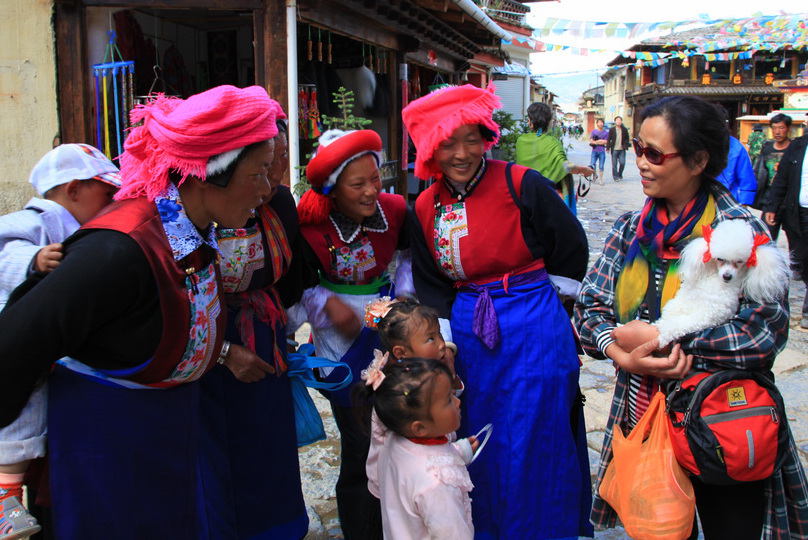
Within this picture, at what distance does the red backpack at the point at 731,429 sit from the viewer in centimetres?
182

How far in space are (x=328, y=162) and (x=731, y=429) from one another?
170 cm

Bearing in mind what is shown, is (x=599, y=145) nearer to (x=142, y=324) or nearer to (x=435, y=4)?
(x=435, y=4)

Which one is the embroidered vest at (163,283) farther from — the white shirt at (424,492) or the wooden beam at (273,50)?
the wooden beam at (273,50)

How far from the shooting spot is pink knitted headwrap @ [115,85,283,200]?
164 centimetres

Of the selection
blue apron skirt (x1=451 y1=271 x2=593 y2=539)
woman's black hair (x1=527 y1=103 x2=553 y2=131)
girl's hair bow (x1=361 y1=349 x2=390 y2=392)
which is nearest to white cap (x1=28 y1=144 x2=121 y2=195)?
girl's hair bow (x1=361 y1=349 x2=390 y2=392)

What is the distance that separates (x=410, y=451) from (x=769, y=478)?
3.61 feet

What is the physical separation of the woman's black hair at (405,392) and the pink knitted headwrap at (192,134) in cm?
87

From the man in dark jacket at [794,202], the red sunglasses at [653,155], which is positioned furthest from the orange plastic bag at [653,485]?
the man in dark jacket at [794,202]

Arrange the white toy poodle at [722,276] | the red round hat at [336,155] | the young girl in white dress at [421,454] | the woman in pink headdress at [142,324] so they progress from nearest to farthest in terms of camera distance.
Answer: the woman in pink headdress at [142,324] → the white toy poodle at [722,276] → the young girl in white dress at [421,454] → the red round hat at [336,155]

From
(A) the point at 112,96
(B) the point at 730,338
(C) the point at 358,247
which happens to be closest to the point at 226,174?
(C) the point at 358,247

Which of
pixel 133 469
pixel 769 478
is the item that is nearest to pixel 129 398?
pixel 133 469

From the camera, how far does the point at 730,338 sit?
1.87 metres

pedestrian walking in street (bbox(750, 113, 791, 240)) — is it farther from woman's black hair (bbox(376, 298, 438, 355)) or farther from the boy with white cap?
the boy with white cap

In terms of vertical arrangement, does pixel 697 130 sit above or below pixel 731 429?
above
